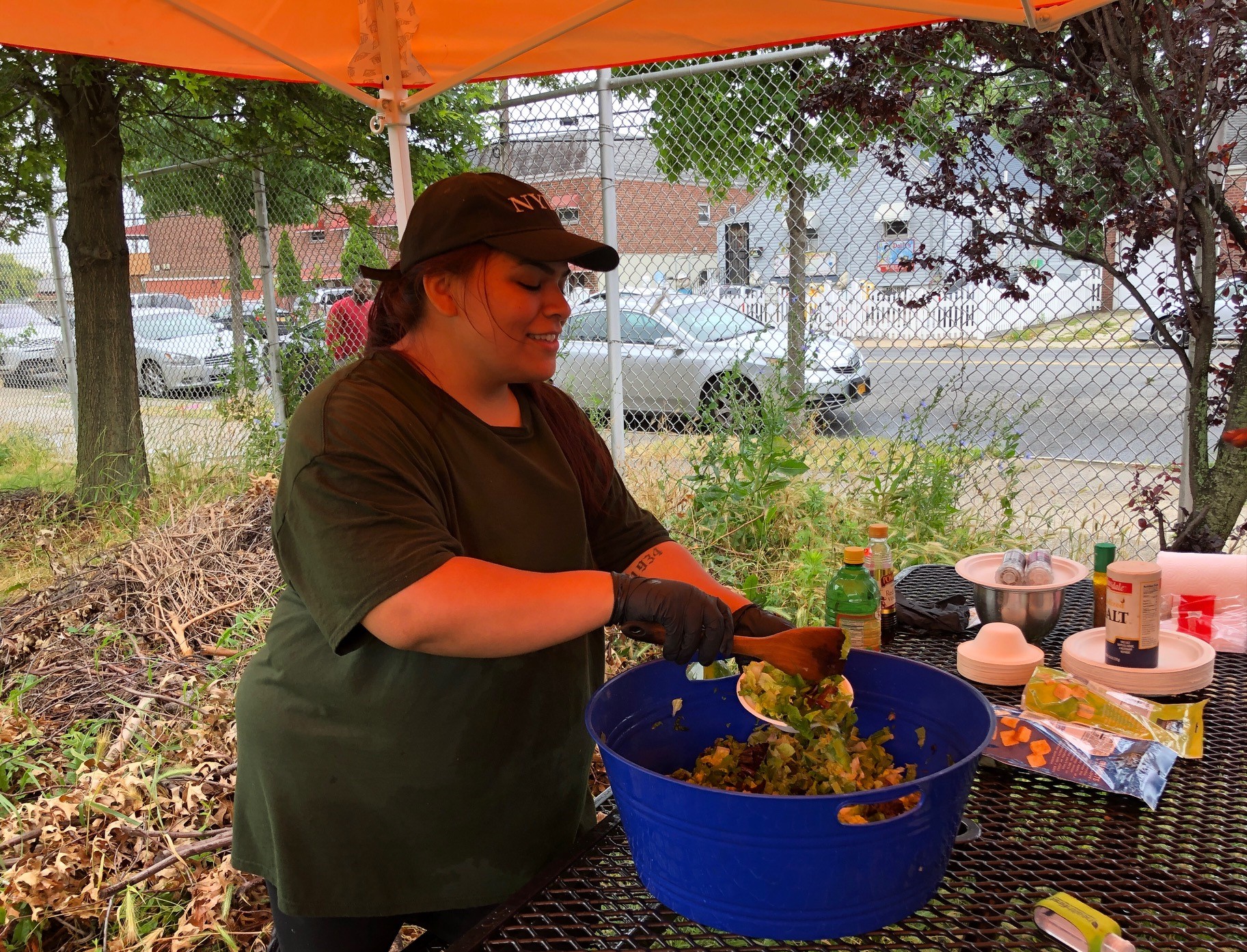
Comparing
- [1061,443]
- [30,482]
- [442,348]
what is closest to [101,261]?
[30,482]

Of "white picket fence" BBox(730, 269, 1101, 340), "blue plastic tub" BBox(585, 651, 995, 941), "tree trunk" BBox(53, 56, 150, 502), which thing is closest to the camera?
"blue plastic tub" BBox(585, 651, 995, 941)

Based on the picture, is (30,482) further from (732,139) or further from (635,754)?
(635,754)

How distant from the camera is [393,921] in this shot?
69.6 inches

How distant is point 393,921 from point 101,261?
5921 mm

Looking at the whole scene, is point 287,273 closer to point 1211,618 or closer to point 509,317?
point 509,317

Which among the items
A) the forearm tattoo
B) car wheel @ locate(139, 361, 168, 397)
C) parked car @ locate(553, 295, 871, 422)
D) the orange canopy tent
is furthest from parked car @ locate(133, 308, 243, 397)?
the forearm tattoo

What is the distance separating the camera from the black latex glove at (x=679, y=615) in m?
1.40

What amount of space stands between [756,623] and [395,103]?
1.88 meters

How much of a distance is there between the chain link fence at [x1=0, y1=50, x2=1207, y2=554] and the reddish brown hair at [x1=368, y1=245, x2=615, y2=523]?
9.40 ft

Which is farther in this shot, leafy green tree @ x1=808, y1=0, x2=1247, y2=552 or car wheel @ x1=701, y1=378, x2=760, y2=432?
car wheel @ x1=701, y1=378, x2=760, y2=432

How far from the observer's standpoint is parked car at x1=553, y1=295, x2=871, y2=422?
5.33 metres

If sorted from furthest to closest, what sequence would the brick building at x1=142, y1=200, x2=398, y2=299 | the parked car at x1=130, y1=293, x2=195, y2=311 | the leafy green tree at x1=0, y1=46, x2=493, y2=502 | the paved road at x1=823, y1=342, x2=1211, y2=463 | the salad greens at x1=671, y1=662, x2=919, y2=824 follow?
the parked car at x1=130, y1=293, x2=195, y2=311 → the brick building at x1=142, y1=200, x2=398, y2=299 → the leafy green tree at x1=0, y1=46, x2=493, y2=502 → the paved road at x1=823, y1=342, x2=1211, y2=463 → the salad greens at x1=671, y1=662, x2=919, y2=824

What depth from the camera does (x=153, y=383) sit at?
8.87 meters

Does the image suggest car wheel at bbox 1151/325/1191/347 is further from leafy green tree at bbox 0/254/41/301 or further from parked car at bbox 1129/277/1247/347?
leafy green tree at bbox 0/254/41/301
